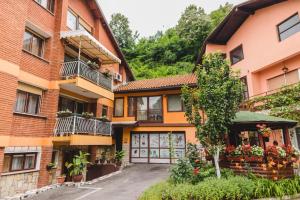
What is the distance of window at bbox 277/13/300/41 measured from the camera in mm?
14242

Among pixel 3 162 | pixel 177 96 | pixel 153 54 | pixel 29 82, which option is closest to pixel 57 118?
pixel 29 82

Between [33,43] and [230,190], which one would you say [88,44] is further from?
[230,190]

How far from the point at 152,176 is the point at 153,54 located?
105 feet

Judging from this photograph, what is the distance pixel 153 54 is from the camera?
4356cm

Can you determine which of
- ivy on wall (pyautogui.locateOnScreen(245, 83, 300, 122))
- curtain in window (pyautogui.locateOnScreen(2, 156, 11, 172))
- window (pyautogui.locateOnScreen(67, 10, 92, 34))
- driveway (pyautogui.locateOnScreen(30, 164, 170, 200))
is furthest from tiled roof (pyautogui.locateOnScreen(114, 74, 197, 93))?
curtain in window (pyautogui.locateOnScreen(2, 156, 11, 172))

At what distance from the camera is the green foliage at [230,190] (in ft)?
→ 27.4

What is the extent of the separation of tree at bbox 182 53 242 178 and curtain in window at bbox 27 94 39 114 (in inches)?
339

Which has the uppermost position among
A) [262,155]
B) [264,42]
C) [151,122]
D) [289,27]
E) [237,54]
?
[237,54]

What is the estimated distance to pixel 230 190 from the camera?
329 inches

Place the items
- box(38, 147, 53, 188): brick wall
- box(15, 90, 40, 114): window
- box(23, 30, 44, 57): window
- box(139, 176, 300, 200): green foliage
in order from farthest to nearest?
box(23, 30, 44, 57): window < box(38, 147, 53, 188): brick wall < box(15, 90, 40, 114): window < box(139, 176, 300, 200): green foliage

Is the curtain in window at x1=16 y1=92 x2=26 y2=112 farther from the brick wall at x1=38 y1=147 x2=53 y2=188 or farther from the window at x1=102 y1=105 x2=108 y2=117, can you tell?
the window at x1=102 y1=105 x2=108 y2=117

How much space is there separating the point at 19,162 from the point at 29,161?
61 cm

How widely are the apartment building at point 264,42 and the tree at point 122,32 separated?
28631 mm

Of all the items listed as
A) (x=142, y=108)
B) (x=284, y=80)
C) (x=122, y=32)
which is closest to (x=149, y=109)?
(x=142, y=108)
